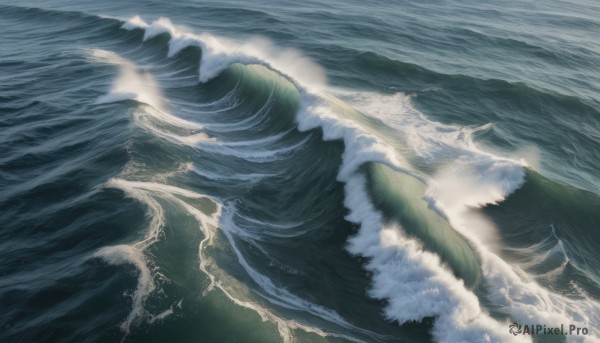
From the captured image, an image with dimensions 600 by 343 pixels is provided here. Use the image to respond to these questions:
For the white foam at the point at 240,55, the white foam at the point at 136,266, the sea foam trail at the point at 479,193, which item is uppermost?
the white foam at the point at 240,55

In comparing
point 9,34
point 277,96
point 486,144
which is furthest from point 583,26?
point 9,34

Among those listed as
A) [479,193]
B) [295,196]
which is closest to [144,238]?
[295,196]

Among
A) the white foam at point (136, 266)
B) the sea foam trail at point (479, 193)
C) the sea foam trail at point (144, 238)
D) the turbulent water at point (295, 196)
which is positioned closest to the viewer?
the white foam at point (136, 266)

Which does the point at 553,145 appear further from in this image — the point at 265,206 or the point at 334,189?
the point at 265,206

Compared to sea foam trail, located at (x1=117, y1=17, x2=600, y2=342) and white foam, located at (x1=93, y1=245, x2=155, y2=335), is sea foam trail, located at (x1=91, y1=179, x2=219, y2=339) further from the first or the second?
sea foam trail, located at (x1=117, y1=17, x2=600, y2=342)

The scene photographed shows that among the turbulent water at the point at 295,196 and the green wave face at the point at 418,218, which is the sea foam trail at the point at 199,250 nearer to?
the turbulent water at the point at 295,196

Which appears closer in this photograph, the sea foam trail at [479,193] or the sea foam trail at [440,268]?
the sea foam trail at [440,268]

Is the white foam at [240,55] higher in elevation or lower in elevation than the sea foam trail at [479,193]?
higher

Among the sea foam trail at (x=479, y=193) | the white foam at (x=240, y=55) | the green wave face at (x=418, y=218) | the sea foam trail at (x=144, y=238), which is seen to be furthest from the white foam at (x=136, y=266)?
the white foam at (x=240, y=55)
